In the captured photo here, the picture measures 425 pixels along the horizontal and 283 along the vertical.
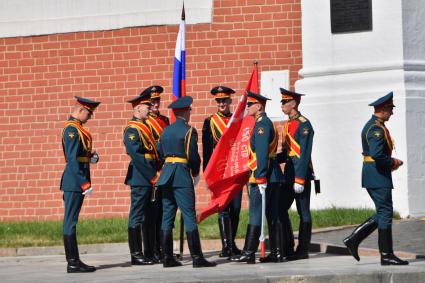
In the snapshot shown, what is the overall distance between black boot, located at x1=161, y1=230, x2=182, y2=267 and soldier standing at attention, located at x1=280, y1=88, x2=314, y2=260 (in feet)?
4.61

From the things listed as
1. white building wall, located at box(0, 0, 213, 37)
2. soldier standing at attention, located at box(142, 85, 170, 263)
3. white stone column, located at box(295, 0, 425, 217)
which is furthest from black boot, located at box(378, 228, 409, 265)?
white building wall, located at box(0, 0, 213, 37)

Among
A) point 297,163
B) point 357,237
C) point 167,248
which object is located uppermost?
point 297,163

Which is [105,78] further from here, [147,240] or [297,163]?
[297,163]

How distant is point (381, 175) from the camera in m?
13.3

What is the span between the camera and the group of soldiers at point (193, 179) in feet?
44.2

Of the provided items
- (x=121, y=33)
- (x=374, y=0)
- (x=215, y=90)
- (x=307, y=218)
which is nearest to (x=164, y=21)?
(x=121, y=33)

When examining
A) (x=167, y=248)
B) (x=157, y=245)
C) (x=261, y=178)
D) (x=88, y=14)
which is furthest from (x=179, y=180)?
(x=88, y=14)

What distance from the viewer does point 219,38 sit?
20297 mm

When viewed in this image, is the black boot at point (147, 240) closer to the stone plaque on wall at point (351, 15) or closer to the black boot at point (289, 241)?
the black boot at point (289, 241)

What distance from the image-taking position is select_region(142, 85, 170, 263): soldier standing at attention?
14609 millimetres

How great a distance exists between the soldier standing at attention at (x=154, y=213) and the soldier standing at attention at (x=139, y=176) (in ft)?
0.40

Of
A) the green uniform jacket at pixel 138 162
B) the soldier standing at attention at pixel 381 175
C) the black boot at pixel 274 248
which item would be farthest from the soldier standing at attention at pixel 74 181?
the soldier standing at attention at pixel 381 175

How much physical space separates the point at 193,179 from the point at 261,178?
901 millimetres

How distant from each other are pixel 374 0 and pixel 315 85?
1.60 meters
